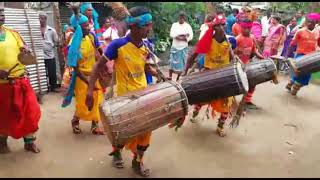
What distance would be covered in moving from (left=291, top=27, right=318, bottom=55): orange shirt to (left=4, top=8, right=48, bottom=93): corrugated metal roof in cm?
488

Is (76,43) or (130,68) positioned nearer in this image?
(130,68)

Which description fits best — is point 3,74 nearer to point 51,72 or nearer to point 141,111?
point 141,111

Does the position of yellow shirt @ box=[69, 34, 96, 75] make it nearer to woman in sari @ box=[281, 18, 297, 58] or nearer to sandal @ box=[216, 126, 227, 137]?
sandal @ box=[216, 126, 227, 137]

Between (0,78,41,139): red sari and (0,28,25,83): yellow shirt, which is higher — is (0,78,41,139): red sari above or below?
below

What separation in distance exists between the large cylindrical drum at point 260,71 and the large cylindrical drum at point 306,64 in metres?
1.61

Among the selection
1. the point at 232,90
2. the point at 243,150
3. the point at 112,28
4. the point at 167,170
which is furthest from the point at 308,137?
the point at 112,28

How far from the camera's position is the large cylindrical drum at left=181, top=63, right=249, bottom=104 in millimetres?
4320

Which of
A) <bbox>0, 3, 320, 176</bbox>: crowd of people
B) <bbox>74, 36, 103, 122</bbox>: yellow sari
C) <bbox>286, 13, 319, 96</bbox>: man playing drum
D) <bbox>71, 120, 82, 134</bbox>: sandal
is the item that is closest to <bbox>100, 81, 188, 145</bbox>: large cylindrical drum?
<bbox>0, 3, 320, 176</bbox>: crowd of people

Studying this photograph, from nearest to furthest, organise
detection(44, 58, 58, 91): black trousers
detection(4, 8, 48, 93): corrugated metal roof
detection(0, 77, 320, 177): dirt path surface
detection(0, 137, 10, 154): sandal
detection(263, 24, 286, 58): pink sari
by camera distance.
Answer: detection(0, 77, 320, 177): dirt path surface < detection(0, 137, 10, 154): sandal < detection(4, 8, 48, 93): corrugated metal roof < detection(44, 58, 58, 91): black trousers < detection(263, 24, 286, 58): pink sari

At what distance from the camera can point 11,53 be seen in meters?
4.23

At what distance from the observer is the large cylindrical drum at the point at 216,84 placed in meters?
4.32

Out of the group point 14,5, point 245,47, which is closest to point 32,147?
point 245,47

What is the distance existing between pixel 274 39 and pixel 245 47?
4.45 meters

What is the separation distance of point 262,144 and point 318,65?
2.46 metres
